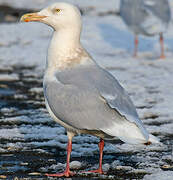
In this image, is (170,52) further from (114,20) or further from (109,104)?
(109,104)

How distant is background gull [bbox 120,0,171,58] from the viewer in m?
12.2

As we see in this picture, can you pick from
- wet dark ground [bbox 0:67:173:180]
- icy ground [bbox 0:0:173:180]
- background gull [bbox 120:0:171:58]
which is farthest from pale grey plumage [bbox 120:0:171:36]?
wet dark ground [bbox 0:67:173:180]

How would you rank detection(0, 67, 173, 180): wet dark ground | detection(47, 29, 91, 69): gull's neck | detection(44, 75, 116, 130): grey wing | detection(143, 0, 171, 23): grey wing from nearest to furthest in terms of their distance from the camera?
1. detection(44, 75, 116, 130): grey wing
2. detection(0, 67, 173, 180): wet dark ground
3. detection(47, 29, 91, 69): gull's neck
4. detection(143, 0, 171, 23): grey wing

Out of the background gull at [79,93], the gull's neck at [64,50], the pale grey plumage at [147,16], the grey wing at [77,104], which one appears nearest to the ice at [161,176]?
the background gull at [79,93]

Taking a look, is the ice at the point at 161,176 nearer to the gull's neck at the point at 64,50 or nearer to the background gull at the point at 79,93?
the background gull at the point at 79,93

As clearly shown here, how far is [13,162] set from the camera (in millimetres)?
5785

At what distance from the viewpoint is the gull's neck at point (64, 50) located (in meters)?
5.67

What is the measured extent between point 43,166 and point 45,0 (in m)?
13.1

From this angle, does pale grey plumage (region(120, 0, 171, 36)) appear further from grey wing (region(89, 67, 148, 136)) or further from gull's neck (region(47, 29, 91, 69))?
grey wing (region(89, 67, 148, 136))

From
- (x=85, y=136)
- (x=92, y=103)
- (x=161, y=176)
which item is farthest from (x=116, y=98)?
(x=85, y=136)

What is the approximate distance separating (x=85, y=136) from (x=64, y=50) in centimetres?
136

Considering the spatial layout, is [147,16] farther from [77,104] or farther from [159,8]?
[77,104]

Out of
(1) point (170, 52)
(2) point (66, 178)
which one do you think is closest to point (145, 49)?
(1) point (170, 52)

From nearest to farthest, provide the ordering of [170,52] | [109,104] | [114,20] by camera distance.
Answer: [109,104] → [170,52] → [114,20]
